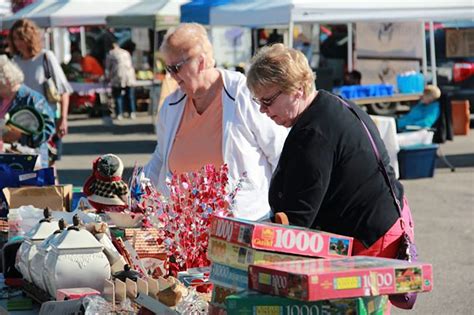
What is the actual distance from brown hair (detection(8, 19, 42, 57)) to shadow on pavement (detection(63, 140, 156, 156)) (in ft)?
25.7

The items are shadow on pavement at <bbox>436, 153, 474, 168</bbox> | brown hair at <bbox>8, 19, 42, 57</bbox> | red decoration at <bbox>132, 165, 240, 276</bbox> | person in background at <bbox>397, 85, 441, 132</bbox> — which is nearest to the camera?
red decoration at <bbox>132, 165, 240, 276</bbox>

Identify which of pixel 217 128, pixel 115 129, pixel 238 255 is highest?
pixel 217 128

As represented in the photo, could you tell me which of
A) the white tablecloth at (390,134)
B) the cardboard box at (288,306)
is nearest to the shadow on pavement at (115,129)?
the white tablecloth at (390,134)

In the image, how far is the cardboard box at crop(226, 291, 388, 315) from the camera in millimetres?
2652

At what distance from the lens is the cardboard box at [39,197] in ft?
Answer: 16.9

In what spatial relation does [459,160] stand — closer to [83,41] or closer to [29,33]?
[29,33]

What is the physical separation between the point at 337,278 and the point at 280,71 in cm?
83

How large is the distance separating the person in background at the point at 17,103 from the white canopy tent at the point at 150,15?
41.7 ft

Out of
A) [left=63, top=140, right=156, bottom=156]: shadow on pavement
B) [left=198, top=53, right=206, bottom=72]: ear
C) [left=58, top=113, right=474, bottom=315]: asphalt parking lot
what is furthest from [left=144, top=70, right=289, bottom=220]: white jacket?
[left=63, top=140, right=156, bottom=156]: shadow on pavement

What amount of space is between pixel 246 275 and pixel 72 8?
19910mm

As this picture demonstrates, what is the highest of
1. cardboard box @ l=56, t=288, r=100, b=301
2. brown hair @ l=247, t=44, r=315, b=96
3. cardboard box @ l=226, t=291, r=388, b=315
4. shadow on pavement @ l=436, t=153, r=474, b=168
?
brown hair @ l=247, t=44, r=315, b=96

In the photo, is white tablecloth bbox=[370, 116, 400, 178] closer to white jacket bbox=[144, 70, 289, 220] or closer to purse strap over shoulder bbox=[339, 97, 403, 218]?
white jacket bbox=[144, 70, 289, 220]

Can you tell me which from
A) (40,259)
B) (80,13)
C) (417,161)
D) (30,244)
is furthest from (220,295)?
(80,13)

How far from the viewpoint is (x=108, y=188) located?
485 cm
